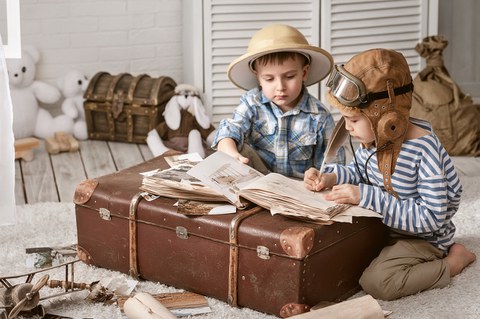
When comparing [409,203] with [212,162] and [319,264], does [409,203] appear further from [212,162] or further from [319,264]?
[212,162]

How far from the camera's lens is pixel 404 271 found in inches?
95.7

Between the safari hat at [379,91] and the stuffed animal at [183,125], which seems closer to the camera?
the safari hat at [379,91]

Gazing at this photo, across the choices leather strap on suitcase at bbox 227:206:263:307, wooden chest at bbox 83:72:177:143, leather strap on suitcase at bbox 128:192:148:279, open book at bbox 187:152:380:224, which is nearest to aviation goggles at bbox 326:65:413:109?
open book at bbox 187:152:380:224

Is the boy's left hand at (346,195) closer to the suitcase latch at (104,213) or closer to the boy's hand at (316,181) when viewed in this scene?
the boy's hand at (316,181)

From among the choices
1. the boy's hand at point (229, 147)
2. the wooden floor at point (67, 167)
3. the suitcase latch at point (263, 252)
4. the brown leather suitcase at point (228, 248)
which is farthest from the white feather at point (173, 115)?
the suitcase latch at point (263, 252)

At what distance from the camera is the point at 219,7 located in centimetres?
404

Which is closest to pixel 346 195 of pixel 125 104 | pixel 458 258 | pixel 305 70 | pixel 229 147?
pixel 458 258

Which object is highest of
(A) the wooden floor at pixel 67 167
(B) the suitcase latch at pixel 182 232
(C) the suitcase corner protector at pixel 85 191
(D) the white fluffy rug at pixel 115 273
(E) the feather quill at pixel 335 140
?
(E) the feather quill at pixel 335 140

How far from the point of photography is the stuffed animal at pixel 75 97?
428 centimetres

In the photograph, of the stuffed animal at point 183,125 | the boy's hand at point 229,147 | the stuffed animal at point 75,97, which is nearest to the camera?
the boy's hand at point 229,147

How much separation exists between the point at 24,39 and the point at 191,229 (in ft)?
7.36

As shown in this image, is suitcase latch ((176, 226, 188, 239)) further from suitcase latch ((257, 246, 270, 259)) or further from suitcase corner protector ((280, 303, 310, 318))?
suitcase corner protector ((280, 303, 310, 318))

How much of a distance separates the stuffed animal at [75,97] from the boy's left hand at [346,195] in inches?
83.5

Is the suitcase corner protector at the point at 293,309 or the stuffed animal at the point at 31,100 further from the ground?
the stuffed animal at the point at 31,100
